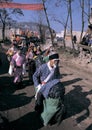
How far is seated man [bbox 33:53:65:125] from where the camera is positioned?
923 cm

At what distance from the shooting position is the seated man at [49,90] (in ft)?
30.3

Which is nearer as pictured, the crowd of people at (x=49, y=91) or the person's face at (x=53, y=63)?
the crowd of people at (x=49, y=91)

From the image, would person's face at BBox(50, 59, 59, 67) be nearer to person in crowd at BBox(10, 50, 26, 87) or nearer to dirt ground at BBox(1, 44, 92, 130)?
dirt ground at BBox(1, 44, 92, 130)

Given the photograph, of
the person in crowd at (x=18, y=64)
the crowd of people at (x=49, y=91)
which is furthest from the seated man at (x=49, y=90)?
the person in crowd at (x=18, y=64)

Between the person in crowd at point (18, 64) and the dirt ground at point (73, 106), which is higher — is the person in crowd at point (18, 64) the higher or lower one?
the higher one

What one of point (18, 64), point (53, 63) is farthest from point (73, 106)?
point (18, 64)

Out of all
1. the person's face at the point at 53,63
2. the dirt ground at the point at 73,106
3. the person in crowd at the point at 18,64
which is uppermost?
the person's face at the point at 53,63

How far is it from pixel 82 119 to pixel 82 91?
4.52 metres

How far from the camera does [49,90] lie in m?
9.34

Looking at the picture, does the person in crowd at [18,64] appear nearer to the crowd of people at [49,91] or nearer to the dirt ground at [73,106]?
the dirt ground at [73,106]

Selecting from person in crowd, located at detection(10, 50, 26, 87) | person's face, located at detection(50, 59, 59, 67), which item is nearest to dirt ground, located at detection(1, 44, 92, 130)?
person in crowd, located at detection(10, 50, 26, 87)

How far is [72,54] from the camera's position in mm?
30953

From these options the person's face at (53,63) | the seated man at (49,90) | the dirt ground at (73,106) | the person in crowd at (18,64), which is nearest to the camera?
the seated man at (49,90)

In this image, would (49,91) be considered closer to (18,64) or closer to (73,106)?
(73,106)
